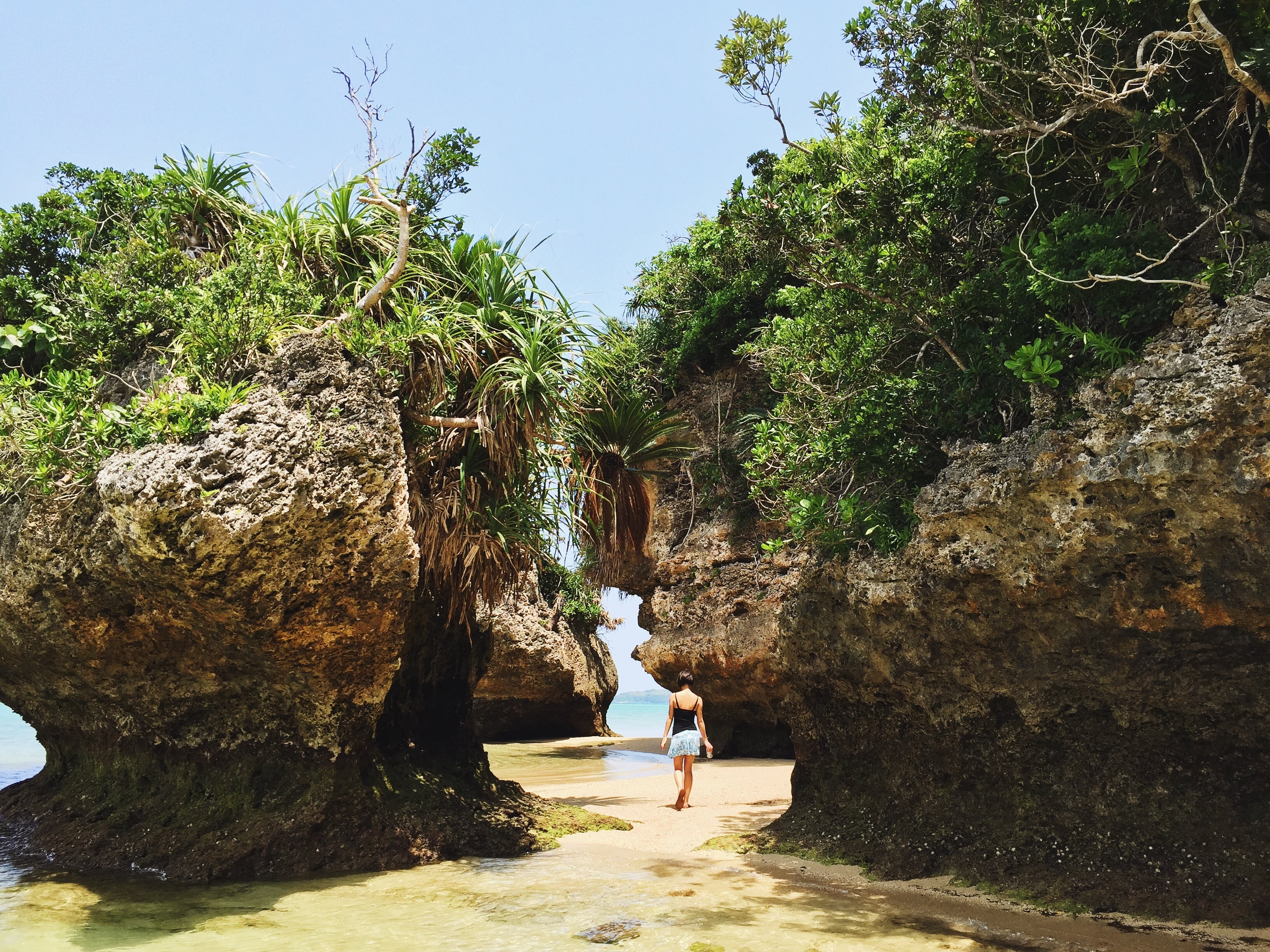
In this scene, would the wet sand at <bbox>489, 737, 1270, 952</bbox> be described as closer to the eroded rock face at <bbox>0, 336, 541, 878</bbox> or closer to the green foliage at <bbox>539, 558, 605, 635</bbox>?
the eroded rock face at <bbox>0, 336, 541, 878</bbox>

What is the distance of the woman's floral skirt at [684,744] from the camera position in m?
8.67

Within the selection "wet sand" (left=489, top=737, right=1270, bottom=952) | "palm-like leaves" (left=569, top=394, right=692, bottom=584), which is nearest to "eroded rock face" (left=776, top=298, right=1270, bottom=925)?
"wet sand" (left=489, top=737, right=1270, bottom=952)

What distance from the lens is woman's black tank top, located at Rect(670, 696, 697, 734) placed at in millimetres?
9078

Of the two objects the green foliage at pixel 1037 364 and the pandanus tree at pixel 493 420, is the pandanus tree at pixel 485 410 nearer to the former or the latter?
the pandanus tree at pixel 493 420

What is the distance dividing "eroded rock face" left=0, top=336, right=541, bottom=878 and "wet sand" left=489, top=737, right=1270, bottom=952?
4.35ft

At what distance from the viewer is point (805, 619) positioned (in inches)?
267

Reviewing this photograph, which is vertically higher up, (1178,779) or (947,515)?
(947,515)

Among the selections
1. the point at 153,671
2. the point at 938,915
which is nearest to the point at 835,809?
the point at 938,915

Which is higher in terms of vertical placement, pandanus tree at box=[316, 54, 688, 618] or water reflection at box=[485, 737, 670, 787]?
pandanus tree at box=[316, 54, 688, 618]

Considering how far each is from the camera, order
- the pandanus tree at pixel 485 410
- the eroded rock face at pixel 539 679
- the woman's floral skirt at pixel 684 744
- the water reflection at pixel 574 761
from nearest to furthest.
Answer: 1. the pandanus tree at pixel 485 410
2. the woman's floral skirt at pixel 684 744
3. the water reflection at pixel 574 761
4. the eroded rock face at pixel 539 679

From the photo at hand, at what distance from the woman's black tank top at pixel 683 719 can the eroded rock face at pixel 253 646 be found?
6.86ft

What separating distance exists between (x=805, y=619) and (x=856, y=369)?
2126 millimetres

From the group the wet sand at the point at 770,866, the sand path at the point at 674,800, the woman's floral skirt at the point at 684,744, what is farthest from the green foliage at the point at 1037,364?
the woman's floral skirt at the point at 684,744

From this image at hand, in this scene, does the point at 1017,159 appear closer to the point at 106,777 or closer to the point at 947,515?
the point at 947,515
